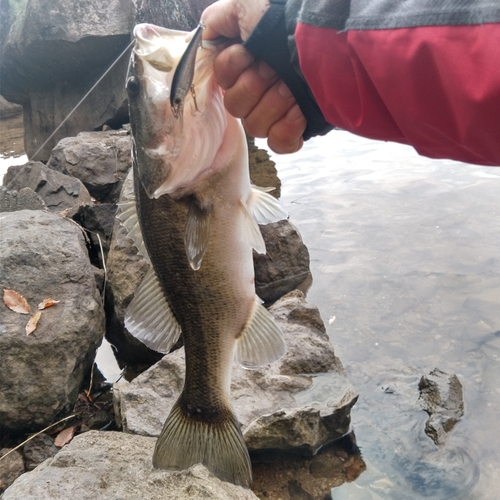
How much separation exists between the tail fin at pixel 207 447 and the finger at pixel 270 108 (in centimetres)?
125

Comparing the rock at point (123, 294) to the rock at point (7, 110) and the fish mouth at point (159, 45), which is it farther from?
the rock at point (7, 110)

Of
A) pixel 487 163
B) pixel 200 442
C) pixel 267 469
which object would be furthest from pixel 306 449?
pixel 487 163

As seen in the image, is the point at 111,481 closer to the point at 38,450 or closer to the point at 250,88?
the point at 38,450

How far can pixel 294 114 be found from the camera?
75.5 inches

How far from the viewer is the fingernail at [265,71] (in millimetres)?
1798

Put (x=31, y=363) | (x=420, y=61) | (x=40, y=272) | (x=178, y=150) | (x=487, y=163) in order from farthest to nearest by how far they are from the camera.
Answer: (x=40, y=272) < (x=31, y=363) < (x=178, y=150) < (x=487, y=163) < (x=420, y=61)

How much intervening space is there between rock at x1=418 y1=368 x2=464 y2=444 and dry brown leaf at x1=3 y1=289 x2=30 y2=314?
263 centimetres

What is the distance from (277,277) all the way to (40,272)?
207cm

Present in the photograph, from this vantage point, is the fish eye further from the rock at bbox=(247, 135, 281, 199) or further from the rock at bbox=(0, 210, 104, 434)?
the rock at bbox=(247, 135, 281, 199)

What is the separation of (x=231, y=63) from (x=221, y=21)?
0.15 m

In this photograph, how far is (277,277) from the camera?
5082mm

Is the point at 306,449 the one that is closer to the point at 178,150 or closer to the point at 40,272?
the point at 178,150

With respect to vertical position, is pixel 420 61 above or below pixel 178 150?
above

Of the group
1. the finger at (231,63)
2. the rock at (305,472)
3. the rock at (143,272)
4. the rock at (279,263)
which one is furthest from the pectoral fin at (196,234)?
the rock at (279,263)
